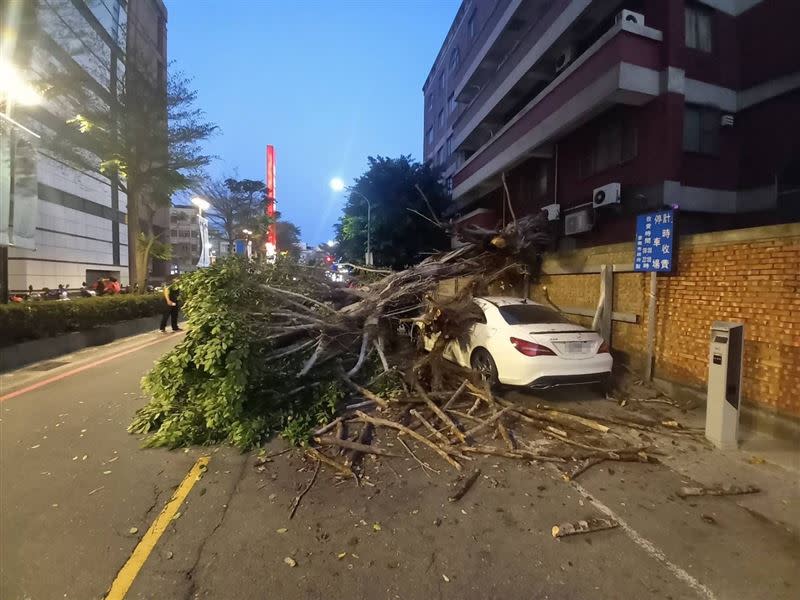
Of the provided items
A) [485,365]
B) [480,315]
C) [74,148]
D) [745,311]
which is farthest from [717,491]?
[74,148]

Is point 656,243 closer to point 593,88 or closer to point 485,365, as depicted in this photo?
point 485,365

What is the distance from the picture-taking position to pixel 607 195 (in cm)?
1085

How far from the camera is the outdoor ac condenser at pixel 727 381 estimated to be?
446 centimetres

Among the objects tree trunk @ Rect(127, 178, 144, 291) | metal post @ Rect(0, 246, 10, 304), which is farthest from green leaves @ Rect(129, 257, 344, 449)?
tree trunk @ Rect(127, 178, 144, 291)

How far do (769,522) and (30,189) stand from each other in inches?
513

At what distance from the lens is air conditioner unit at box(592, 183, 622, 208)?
35.1 feet

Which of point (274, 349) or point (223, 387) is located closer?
point (223, 387)

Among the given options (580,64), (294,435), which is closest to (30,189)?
(294,435)

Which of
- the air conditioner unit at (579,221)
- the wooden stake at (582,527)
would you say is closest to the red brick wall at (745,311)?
the wooden stake at (582,527)

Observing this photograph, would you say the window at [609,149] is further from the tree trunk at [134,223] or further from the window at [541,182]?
the tree trunk at [134,223]

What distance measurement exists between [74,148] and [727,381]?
23.6 m

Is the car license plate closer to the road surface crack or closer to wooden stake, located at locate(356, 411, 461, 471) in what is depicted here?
wooden stake, located at locate(356, 411, 461, 471)

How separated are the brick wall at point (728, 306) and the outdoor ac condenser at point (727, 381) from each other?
1.93 ft

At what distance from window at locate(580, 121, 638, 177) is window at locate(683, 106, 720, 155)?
46.2 inches
